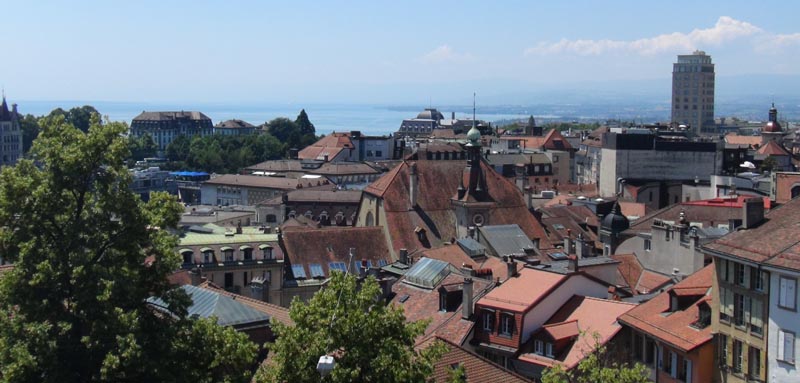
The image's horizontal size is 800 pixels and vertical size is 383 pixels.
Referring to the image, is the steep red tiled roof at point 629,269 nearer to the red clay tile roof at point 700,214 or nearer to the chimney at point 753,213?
the red clay tile roof at point 700,214

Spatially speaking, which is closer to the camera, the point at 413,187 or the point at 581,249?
the point at 581,249

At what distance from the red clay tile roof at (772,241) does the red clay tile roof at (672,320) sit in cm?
216

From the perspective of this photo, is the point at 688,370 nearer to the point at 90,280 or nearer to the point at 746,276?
the point at 746,276

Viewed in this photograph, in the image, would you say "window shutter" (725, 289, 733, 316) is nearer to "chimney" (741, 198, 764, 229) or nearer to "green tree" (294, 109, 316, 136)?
"chimney" (741, 198, 764, 229)

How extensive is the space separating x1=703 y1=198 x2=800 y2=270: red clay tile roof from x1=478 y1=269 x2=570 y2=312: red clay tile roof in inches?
272

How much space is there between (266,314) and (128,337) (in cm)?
987

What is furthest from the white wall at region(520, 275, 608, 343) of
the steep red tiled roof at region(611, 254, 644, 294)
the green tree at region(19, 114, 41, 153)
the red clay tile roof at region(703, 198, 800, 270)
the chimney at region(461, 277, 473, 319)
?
the green tree at region(19, 114, 41, 153)

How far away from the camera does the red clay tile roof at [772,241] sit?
30156 mm

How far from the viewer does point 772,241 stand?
103 feet

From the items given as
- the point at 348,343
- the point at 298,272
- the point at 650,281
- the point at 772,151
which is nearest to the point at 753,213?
the point at 650,281

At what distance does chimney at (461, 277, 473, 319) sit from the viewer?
38.3 metres

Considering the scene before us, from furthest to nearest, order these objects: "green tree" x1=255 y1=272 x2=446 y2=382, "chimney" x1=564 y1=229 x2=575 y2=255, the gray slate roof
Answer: "chimney" x1=564 y1=229 x2=575 y2=255 < the gray slate roof < "green tree" x1=255 y1=272 x2=446 y2=382

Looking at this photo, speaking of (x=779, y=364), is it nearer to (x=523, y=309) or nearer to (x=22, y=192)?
(x=523, y=309)

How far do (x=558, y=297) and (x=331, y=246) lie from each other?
24717mm
